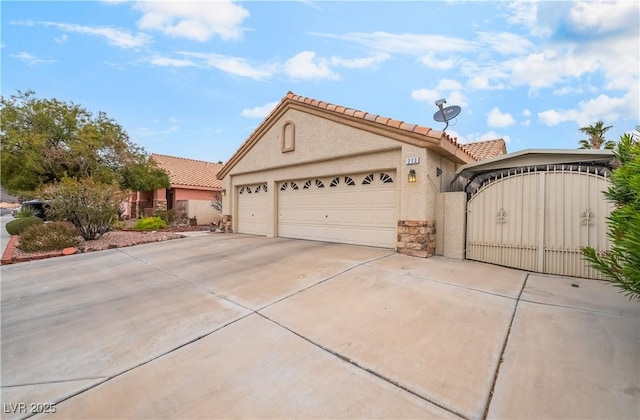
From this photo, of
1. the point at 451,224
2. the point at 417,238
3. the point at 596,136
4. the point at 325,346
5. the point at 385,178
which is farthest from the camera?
the point at 596,136

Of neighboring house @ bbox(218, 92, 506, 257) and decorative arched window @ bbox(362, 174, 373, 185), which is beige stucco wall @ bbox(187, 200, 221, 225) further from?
decorative arched window @ bbox(362, 174, 373, 185)

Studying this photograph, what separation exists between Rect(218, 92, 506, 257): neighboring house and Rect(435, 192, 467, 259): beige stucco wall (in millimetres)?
25

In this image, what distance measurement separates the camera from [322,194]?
32.0 feet

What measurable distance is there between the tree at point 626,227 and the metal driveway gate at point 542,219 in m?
2.81

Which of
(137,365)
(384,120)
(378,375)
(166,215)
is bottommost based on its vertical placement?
(137,365)

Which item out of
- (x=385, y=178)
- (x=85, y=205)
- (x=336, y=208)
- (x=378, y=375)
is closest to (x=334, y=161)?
(x=336, y=208)

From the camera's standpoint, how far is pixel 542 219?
5.86 m

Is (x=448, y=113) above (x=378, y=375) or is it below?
above

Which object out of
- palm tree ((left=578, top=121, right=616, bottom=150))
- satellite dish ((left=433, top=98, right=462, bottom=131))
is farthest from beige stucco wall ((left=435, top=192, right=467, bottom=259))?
palm tree ((left=578, top=121, right=616, bottom=150))

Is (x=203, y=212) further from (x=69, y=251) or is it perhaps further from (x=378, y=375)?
(x=378, y=375)

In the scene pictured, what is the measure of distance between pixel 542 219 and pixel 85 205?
48.3 ft

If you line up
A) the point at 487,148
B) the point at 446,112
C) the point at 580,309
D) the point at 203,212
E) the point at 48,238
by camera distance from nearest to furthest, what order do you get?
the point at 580,309 → the point at 446,112 → the point at 48,238 → the point at 487,148 → the point at 203,212

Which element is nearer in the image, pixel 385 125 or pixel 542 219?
pixel 542 219

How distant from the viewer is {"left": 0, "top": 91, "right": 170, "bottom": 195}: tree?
574 inches
